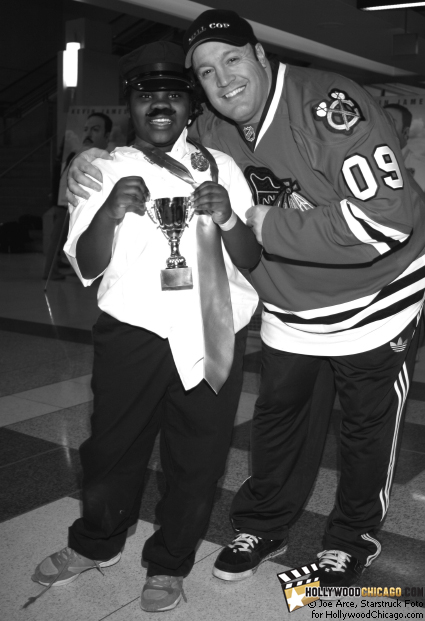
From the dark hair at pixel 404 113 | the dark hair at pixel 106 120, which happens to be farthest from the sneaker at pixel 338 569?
the dark hair at pixel 106 120

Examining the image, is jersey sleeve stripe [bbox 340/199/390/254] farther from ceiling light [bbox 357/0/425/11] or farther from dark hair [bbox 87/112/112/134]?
ceiling light [bbox 357/0/425/11]

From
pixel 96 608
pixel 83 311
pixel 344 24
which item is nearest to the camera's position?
pixel 96 608

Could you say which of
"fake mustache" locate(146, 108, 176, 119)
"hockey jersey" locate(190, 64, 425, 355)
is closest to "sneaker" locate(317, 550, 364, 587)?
"hockey jersey" locate(190, 64, 425, 355)

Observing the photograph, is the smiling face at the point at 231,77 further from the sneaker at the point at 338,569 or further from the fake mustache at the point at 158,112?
the sneaker at the point at 338,569

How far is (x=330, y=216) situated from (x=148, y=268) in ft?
1.59

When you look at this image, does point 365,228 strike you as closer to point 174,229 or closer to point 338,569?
point 174,229

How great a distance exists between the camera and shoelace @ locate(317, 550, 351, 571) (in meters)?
2.07

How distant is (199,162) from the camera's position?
1.85 meters

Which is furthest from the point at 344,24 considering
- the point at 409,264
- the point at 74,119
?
the point at 409,264

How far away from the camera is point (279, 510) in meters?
2.24

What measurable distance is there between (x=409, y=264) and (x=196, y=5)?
683 centimetres

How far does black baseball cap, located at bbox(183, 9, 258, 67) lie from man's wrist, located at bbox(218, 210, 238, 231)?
443 millimetres

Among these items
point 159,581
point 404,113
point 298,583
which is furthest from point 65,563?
point 404,113

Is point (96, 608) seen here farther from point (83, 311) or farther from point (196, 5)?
point (196, 5)
